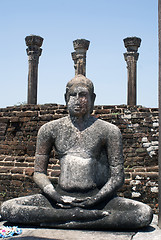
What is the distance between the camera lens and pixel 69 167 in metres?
3.80

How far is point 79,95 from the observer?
3.90 m

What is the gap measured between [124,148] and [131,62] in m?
5.69

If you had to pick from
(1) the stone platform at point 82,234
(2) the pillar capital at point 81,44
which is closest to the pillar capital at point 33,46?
(2) the pillar capital at point 81,44

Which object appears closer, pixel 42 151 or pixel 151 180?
pixel 42 151

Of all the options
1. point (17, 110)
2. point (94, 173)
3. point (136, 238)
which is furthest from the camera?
point (17, 110)

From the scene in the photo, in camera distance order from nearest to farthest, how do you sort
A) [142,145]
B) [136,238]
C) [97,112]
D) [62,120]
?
1. [136,238]
2. [62,120]
3. [142,145]
4. [97,112]

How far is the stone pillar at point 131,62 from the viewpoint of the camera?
44.3 feet

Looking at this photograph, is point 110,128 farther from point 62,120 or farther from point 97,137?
point 62,120

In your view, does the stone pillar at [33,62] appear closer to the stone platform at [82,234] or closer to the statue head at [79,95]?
the statue head at [79,95]

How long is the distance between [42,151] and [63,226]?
36.4 inches

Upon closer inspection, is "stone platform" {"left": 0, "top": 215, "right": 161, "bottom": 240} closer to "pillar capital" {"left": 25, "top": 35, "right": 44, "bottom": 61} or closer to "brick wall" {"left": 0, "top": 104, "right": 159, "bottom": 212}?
"brick wall" {"left": 0, "top": 104, "right": 159, "bottom": 212}

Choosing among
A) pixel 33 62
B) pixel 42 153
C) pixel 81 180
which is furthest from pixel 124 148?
pixel 33 62

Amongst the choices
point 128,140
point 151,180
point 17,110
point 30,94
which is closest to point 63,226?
point 151,180

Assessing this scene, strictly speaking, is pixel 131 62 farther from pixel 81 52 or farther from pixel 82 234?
pixel 82 234
